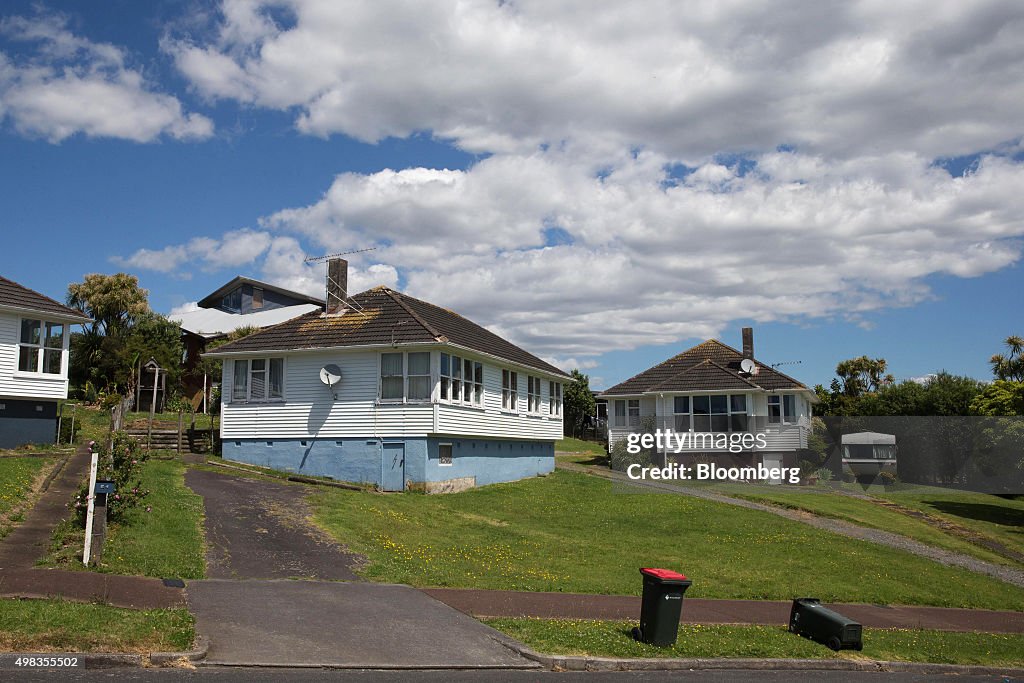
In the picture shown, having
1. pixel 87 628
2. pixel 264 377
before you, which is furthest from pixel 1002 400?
pixel 87 628

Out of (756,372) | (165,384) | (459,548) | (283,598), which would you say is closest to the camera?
(283,598)

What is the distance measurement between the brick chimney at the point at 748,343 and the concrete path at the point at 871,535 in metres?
13.6

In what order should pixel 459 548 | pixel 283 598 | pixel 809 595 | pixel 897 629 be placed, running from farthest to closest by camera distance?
pixel 459 548, pixel 809 595, pixel 897 629, pixel 283 598

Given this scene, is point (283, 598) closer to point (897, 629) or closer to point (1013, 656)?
point (897, 629)

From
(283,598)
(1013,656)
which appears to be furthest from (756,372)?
(283,598)

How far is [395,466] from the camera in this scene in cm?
2603

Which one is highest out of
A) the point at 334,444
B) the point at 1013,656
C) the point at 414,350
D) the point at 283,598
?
the point at 414,350

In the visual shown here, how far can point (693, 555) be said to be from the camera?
19.5 metres

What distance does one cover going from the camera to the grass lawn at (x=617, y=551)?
16125mm

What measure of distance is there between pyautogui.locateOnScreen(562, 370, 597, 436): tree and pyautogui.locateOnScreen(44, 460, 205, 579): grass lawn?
54.6 meters

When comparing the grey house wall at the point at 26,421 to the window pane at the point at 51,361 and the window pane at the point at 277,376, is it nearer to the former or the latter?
the window pane at the point at 51,361

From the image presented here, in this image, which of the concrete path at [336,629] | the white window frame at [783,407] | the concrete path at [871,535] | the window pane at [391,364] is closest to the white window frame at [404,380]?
the window pane at [391,364]

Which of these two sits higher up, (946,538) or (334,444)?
(334,444)

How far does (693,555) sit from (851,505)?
602 inches
